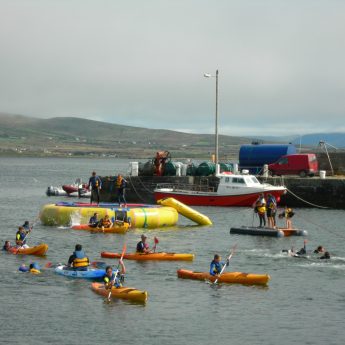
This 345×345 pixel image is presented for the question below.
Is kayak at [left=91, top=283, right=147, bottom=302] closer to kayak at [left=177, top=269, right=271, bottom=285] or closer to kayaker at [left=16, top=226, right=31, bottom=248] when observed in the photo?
kayak at [left=177, top=269, right=271, bottom=285]

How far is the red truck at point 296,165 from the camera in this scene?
247 ft

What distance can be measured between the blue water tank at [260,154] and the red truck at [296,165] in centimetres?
310

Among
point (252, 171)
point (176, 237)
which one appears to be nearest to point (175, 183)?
point (252, 171)

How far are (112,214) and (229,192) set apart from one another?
1721 centimetres

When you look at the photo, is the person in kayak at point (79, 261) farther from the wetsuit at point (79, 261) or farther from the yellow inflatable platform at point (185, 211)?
the yellow inflatable platform at point (185, 211)

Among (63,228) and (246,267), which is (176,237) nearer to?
(63,228)

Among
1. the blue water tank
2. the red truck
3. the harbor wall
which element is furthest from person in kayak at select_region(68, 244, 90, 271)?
the blue water tank

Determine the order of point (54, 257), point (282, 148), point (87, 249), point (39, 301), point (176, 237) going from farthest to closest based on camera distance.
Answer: point (282, 148), point (176, 237), point (87, 249), point (54, 257), point (39, 301)

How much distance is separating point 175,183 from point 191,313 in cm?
4285

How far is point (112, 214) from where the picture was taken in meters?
54.9

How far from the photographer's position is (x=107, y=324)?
30.3 meters

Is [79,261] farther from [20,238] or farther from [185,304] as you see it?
[20,238]

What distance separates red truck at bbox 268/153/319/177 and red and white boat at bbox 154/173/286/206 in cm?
611

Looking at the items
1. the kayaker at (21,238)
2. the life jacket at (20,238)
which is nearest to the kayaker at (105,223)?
the kayaker at (21,238)
